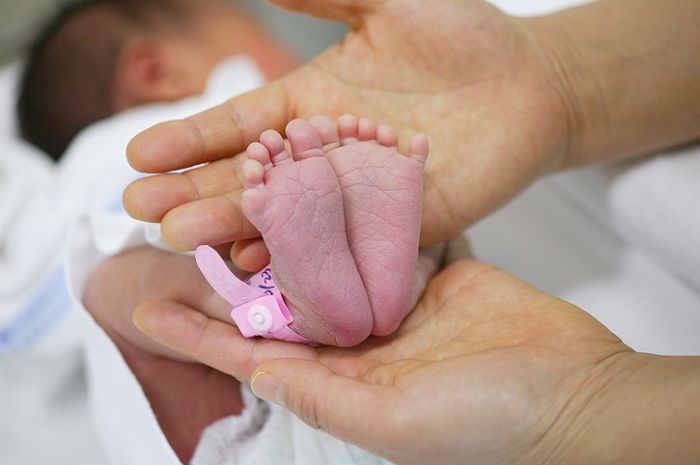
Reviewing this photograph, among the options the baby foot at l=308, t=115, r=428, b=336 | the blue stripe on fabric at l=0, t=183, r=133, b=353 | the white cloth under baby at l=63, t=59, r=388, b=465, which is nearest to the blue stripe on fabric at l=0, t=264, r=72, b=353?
the blue stripe on fabric at l=0, t=183, r=133, b=353

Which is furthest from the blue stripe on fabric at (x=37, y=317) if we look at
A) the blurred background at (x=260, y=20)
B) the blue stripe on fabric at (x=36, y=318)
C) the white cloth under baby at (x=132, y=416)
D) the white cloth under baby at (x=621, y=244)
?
the blurred background at (x=260, y=20)

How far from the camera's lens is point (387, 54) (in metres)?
0.89

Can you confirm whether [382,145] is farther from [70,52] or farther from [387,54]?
[70,52]

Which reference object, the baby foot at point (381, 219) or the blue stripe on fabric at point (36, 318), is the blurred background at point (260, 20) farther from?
the baby foot at point (381, 219)

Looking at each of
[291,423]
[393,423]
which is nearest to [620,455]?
[393,423]

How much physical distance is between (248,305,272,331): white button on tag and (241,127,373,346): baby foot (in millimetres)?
24

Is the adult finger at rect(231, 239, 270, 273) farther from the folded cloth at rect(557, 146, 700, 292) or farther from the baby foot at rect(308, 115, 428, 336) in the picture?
the folded cloth at rect(557, 146, 700, 292)

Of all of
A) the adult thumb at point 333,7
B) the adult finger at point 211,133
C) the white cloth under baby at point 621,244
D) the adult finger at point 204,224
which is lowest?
the white cloth under baby at point 621,244


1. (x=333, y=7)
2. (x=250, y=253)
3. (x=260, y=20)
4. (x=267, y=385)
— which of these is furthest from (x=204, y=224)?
(x=260, y=20)

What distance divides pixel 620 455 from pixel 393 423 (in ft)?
0.61

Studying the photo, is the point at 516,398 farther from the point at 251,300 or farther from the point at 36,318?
the point at 36,318

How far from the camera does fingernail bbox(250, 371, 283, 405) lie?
0.61 m

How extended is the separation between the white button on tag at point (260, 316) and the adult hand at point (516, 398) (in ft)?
0.12

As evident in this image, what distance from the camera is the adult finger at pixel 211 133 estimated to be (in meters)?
0.72
